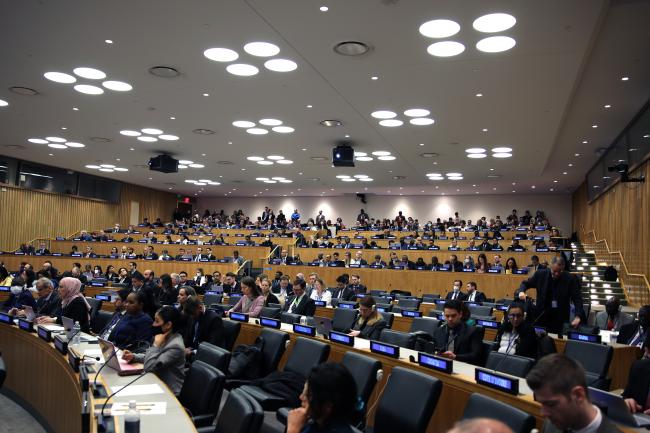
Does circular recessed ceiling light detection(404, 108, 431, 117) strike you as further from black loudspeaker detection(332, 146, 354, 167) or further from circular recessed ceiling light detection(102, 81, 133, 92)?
circular recessed ceiling light detection(102, 81, 133, 92)

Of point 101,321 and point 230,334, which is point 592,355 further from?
point 101,321

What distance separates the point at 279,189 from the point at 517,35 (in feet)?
70.5

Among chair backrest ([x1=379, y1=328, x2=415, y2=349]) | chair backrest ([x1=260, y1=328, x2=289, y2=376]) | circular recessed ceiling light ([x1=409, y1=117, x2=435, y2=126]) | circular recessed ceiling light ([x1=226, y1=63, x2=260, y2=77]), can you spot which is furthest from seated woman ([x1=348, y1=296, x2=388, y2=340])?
circular recessed ceiling light ([x1=409, y1=117, x2=435, y2=126])

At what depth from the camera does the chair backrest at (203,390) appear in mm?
3395

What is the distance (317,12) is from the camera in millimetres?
6871

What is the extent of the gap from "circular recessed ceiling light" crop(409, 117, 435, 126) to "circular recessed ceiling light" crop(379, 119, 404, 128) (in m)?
0.29

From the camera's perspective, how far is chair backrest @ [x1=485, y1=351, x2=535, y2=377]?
3973mm

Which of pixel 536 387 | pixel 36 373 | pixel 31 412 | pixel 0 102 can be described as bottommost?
pixel 31 412

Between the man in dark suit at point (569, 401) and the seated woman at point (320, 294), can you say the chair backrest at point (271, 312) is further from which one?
the man in dark suit at point (569, 401)

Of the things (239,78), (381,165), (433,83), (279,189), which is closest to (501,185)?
(381,165)

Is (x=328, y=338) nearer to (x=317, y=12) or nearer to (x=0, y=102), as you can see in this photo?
(x=317, y=12)

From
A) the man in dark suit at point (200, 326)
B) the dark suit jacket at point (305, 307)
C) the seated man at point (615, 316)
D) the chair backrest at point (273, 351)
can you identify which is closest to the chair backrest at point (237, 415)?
the chair backrest at point (273, 351)

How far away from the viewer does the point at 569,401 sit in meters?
1.94

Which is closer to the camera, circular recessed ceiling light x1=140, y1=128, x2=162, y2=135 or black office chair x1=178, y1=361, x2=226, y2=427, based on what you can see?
black office chair x1=178, y1=361, x2=226, y2=427
